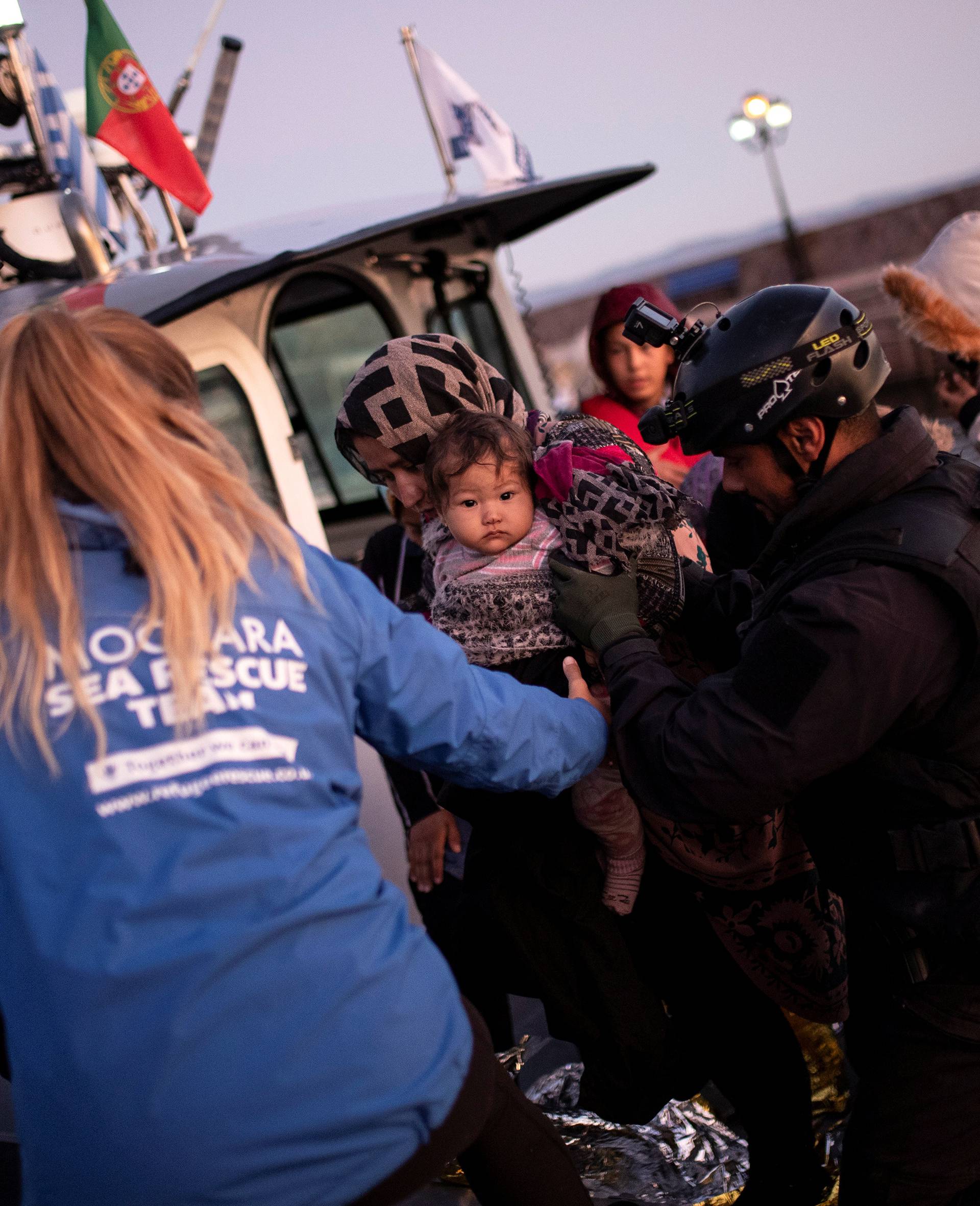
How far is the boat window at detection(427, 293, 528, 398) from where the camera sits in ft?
23.9

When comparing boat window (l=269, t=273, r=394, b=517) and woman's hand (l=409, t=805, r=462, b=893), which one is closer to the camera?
woman's hand (l=409, t=805, r=462, b=893)

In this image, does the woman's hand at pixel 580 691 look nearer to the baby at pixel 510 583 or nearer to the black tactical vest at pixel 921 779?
the baby at pixel 510 583

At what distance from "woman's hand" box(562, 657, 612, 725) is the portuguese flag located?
425 cm

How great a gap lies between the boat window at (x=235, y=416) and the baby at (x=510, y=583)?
311cm

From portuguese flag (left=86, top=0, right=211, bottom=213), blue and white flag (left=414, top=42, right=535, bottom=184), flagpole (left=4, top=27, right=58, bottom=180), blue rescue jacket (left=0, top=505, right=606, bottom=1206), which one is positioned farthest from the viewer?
blue and white flag (left=414, top=42, right=535, bottom=184)

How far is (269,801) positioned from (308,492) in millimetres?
4109

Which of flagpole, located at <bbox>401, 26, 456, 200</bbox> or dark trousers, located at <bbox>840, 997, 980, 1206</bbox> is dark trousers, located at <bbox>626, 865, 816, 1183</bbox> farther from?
flagpole, located at <bbox>401, 26, 456, 200</bbox>

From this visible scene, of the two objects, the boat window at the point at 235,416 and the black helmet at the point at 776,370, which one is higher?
the boat window at the point at 235,416

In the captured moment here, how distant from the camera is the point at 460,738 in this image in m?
1.91

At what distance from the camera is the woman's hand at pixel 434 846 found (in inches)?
117

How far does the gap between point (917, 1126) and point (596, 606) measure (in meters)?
1.16

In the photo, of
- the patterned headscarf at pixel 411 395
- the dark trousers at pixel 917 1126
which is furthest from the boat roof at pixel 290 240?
the dark trousers at pixel 917 1126

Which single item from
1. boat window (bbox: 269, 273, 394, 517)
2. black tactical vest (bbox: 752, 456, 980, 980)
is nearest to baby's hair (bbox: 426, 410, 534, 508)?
black tactical vest (bbox: 752, 456, 980, 980)

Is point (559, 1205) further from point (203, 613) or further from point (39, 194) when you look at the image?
point (39, 194)
